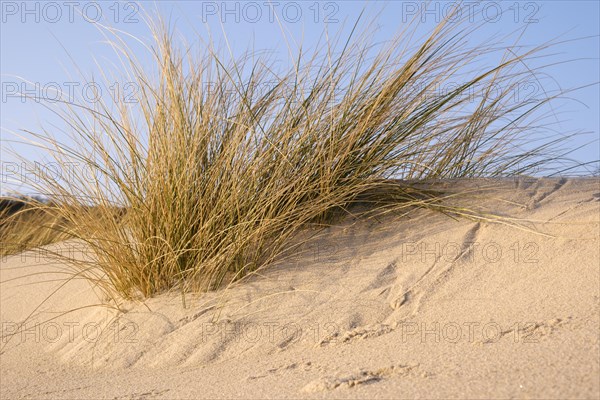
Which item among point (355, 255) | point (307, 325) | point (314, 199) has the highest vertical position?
point (314, 199)

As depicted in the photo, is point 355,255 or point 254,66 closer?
point 355,255

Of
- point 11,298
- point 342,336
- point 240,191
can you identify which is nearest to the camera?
point 342,336

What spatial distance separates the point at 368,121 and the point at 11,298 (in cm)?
270

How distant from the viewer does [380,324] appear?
8.93 feet

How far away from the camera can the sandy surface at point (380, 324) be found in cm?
208

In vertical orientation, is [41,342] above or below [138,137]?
below

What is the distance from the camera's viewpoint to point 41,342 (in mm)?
3482

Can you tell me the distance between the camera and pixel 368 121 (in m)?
3.40

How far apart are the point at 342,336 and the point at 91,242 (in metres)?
1.53

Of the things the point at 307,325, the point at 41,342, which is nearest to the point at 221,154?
the point at 307,325

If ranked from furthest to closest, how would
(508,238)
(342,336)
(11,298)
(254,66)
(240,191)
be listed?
(11,298) < (254,66) < (240,191) < (508,238) < (342,336)

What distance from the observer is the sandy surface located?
2.08 meters

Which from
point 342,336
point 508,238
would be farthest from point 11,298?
point 508,238

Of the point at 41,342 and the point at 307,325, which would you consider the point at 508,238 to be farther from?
the point at 41,342
